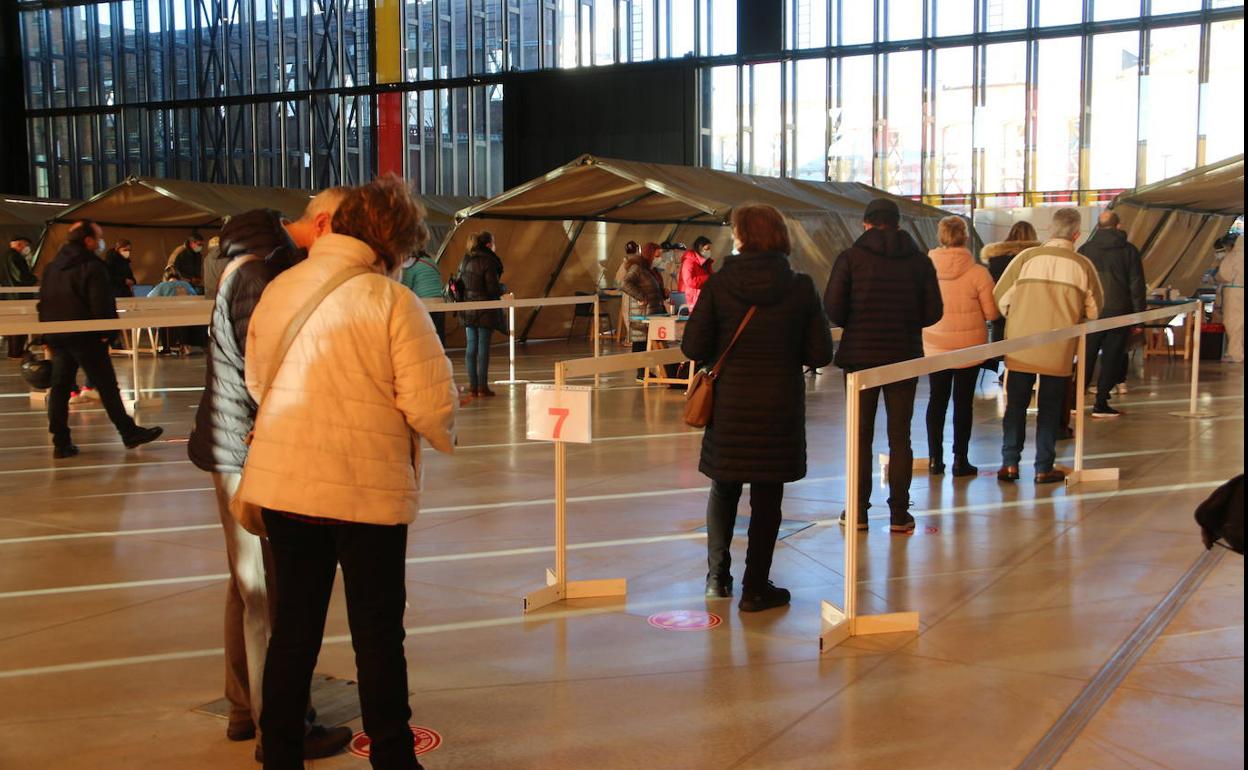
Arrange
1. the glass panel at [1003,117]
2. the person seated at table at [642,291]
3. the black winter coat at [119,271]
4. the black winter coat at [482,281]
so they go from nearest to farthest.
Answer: the black winter coat at [482,281], the person seated at table at [642,291], the black winter coat at [119,271], the glass panel at [1003,117]

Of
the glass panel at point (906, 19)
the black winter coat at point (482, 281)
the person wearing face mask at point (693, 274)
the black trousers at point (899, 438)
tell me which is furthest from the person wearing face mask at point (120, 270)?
the glass panel at point (906, 19)

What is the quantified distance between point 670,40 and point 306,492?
996 inches

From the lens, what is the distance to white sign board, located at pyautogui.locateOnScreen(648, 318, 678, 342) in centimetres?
1273

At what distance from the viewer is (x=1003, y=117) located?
24.0 meters

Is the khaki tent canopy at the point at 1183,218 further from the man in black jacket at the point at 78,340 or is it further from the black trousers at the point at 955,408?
the man in black jacket at the point at 78,340

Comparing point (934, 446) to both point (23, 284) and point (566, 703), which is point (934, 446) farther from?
point (23, 284)

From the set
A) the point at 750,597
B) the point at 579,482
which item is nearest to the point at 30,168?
the point at 579,482

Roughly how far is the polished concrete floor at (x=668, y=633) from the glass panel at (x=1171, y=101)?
1649cm

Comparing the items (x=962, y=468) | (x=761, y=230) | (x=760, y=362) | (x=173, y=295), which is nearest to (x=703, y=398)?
(x=760, y=362)

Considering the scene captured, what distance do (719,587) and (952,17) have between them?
70.0 feet

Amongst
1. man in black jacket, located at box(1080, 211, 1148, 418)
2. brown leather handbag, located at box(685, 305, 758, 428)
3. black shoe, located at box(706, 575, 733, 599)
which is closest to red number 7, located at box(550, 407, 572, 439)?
brown leather handbag, located at box(685, 305, 758, 428)

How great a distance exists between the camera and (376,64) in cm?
3034

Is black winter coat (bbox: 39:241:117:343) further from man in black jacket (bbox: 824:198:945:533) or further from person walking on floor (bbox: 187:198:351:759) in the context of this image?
person walking on floor (bbox: 187:198:351:759)

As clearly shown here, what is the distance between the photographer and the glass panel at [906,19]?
2439cm
